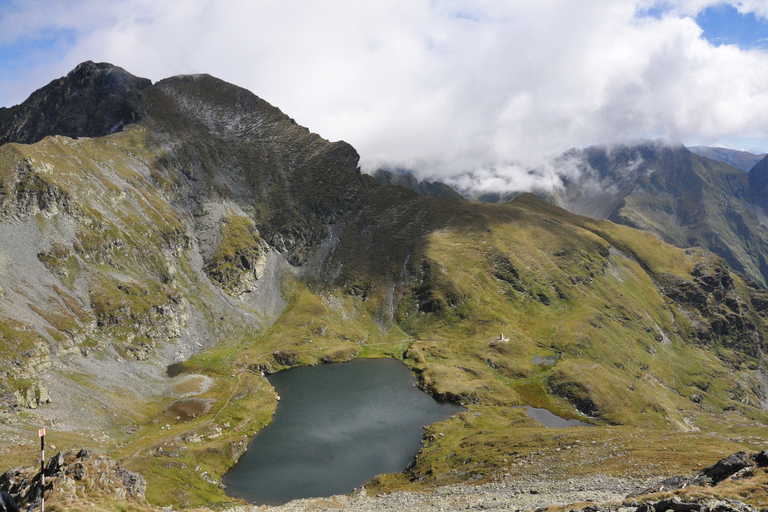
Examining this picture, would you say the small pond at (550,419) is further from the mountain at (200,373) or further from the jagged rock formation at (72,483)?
the jagged rock formation at (72,483)

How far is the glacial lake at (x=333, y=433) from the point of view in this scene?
85.7 m

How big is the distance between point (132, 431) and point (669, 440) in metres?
112

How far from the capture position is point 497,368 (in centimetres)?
16725

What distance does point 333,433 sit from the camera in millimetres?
110000

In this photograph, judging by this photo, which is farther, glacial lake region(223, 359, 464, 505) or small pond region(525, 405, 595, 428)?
small pond region(525, 405, 595, 428)

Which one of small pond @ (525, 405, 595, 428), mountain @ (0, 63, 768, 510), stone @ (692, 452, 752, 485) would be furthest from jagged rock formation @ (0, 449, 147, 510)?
small pond @ (525, 405, 595, 428)

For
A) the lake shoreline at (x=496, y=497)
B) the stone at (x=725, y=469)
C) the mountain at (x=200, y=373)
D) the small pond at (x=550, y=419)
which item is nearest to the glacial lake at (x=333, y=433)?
the mountain at (x=200, y=373)

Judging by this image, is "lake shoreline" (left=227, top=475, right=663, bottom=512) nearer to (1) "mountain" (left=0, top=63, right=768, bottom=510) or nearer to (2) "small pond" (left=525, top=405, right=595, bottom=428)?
(1) "mountain" (left=0, top=63, right=768, bottom=510)

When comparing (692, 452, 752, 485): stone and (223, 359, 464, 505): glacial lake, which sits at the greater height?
(692, 452, 752, 485): stone

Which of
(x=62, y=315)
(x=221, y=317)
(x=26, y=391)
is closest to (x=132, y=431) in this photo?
(x=26, y=391)

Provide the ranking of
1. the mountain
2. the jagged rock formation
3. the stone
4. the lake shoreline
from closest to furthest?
1. the jagged rock formation
2. the stone
3. the lake shoreline
4. the mountain

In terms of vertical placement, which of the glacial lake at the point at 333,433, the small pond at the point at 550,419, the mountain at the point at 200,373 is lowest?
the small pond at the point at 550,419

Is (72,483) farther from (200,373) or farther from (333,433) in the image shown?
(200,373)

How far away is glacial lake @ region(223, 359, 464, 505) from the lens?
85.7 meters
